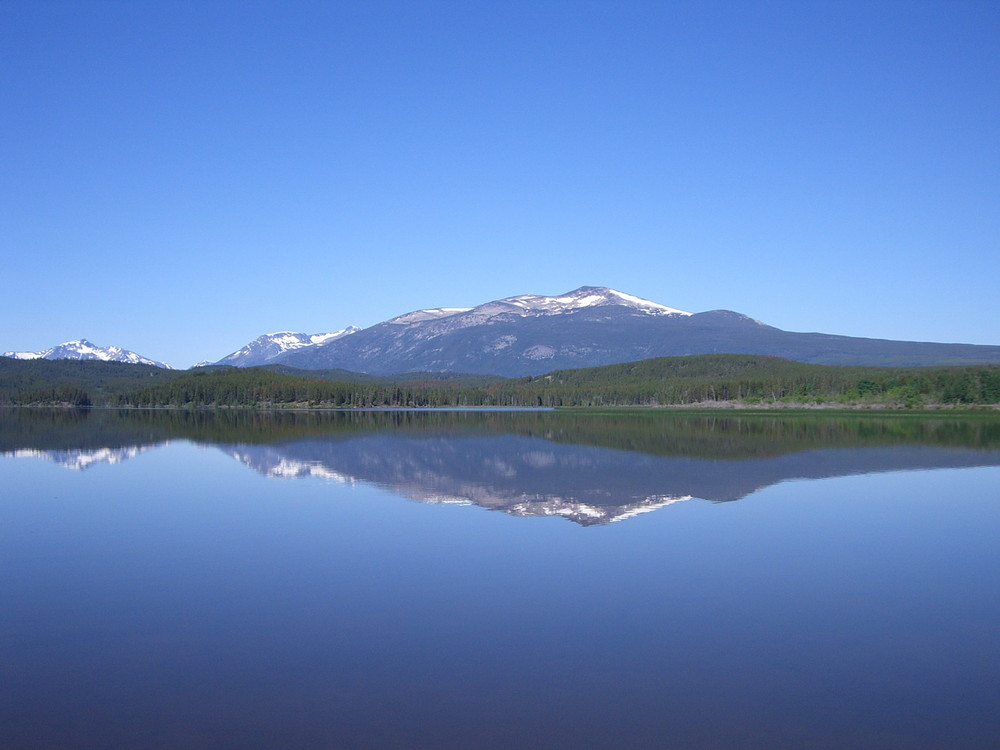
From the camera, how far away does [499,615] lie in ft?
40.2

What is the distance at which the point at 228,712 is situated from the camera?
28.7 ft

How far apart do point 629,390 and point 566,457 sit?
113 m

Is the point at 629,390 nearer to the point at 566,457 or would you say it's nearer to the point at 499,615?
the point at 566,457

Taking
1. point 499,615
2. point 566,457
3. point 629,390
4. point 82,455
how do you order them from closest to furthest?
1. point 499,615
2. point 566,457
3. point 82,455
4. point 629,390

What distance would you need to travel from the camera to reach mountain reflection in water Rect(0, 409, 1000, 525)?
25016 mm

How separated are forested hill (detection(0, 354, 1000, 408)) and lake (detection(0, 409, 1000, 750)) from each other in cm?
8953

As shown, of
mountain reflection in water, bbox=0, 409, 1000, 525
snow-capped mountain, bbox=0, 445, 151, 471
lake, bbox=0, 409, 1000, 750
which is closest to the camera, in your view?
lake, bbox=0, 409, 1000, 750

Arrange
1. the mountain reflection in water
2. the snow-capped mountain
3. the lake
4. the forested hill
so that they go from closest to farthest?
the lake
the mountain reflection in water
the snow-capped mountain
the forested hill

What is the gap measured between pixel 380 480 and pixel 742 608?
57.9ft

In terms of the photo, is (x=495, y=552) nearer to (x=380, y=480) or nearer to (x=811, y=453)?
(x=380, y=480)

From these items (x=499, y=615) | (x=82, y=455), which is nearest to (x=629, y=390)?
(x=82, y=455)

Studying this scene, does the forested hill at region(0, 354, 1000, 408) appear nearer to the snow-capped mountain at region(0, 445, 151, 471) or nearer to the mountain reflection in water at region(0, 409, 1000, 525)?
the mountain reflection in water at region(0, 409, 1000, 525)

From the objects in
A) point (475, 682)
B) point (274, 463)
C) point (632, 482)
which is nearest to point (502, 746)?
point (475, 682)

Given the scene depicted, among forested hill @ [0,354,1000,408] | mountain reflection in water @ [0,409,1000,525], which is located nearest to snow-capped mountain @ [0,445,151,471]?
mountain reflection in water @ [0,409,1000,525]
